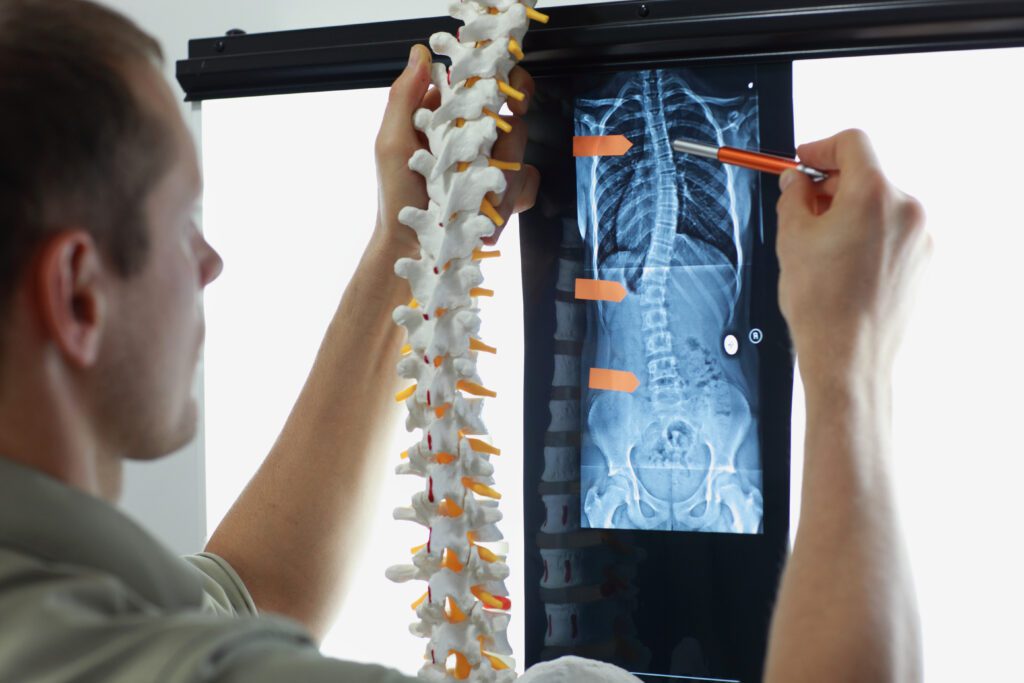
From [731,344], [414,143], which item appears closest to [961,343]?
[731,344]

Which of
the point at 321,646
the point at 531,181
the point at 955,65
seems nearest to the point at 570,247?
the point at 531,181

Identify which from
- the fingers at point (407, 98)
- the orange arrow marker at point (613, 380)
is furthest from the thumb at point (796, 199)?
the fingers at point (407, 98)

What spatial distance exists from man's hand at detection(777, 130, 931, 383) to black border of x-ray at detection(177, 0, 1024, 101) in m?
0.15

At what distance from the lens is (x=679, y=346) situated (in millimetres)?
869

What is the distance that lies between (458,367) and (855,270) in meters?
0.30

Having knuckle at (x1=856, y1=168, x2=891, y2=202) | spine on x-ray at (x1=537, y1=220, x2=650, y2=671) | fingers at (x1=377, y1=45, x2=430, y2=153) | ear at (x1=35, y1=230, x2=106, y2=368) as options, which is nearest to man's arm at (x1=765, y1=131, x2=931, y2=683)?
knuckle at (x1=856, y1=168, x2=891, y2=202)

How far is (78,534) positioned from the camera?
1.81 ft

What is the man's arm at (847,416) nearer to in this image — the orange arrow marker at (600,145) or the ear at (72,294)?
the orange arrow marker at (600,145)

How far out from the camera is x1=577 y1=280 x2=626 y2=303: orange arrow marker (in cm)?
89

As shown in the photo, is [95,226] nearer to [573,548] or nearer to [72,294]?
[72,294]

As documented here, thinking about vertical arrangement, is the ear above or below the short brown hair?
below

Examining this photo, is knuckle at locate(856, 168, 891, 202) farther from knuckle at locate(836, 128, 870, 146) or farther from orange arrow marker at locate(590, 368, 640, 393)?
orange arrow marker at locate(590, 368, 640, 393)

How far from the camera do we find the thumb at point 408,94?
894 millimetres

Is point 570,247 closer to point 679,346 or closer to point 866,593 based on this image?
point 679,346
